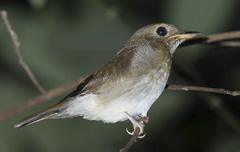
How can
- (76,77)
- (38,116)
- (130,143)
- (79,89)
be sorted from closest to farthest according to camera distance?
(130,143)
(38,116)
(79,89)
(76,77)

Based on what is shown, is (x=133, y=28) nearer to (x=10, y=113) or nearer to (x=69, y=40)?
(x=69, y=40)

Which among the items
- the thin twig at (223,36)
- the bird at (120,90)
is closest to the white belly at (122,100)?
the bird at (120,90)

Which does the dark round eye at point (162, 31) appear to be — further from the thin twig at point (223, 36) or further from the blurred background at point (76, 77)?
the blurred background at point (76, 77)

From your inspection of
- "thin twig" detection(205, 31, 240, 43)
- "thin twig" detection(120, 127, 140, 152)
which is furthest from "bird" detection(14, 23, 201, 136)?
"thin twig" detection(205, 31, 240, 43)

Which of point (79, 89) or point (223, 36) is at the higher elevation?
point (79, 89)

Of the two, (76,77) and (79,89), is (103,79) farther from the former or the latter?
(76,77)

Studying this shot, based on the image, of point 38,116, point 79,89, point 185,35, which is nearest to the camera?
point 38,116

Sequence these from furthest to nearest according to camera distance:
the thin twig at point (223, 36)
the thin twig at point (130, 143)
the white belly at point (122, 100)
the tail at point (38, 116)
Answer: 1. the thin twig at point (223, 36)
2. the white belly at point (122, 100)
3. the tail at point (38, 116)
4. the thin twig at point (130, 143)

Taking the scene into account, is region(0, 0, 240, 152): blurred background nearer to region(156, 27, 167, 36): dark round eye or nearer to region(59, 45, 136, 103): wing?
region(156, 27, 167, 36): dark round eye

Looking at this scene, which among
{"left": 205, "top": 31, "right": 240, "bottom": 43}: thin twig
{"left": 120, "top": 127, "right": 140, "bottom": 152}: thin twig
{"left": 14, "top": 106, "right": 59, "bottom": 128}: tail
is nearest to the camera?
{"left": 120, "top": 127, "right": 140, "bottom": 152}: thin twig

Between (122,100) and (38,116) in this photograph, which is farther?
(122,100)

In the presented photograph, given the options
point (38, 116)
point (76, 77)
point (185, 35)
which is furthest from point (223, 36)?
point (76, 77)
